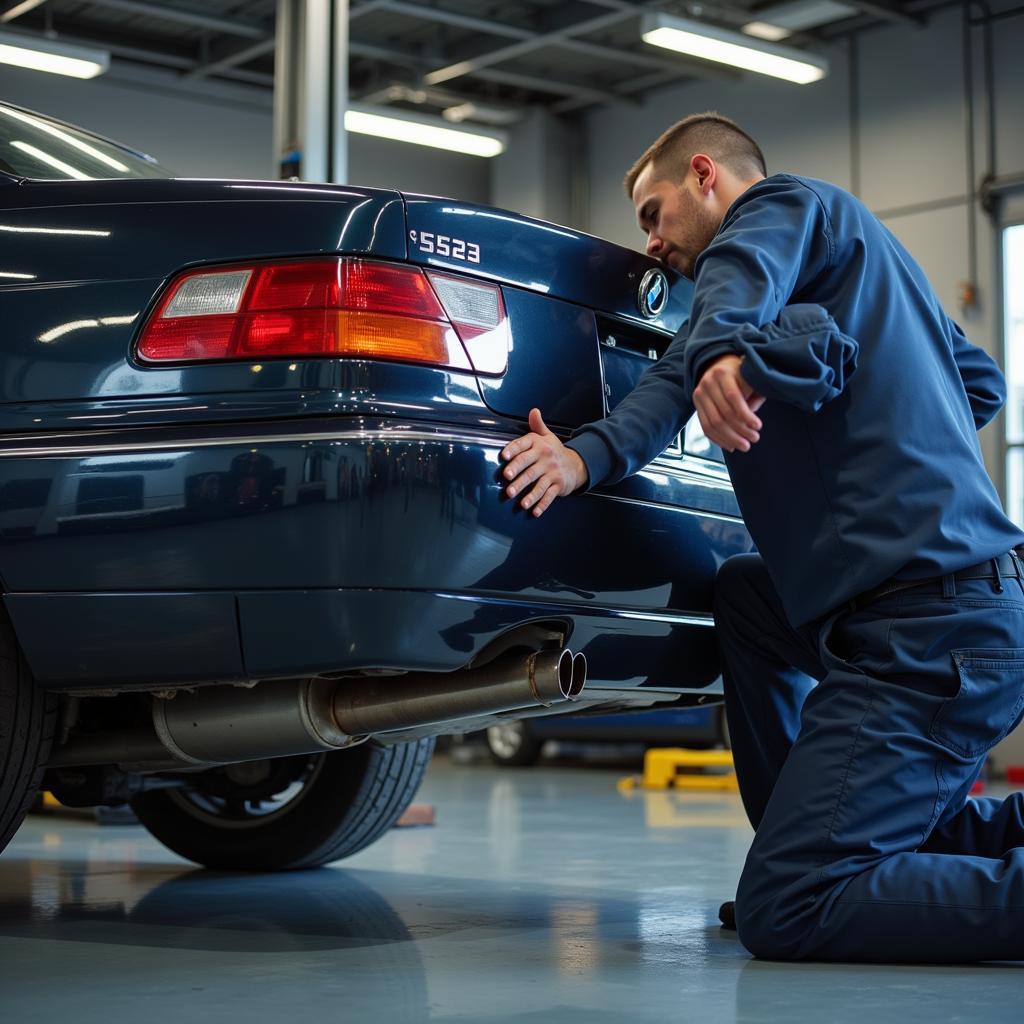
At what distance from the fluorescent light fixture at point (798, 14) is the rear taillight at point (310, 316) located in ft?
30.6

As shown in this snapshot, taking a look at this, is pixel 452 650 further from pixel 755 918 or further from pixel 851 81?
pixel 851 81

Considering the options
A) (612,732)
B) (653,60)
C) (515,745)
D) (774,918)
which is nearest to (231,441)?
(774,918)

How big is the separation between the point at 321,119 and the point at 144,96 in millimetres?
6185

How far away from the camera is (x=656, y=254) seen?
9.80 feet

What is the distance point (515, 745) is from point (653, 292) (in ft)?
24.8

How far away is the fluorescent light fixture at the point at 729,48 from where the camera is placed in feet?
33.3

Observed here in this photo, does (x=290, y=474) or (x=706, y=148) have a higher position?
(x=706, y=148)

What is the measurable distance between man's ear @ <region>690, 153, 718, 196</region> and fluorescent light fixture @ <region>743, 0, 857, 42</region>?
8.64 metres

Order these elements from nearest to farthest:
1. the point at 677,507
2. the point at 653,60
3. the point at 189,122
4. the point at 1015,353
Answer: the point at 677,507 < the point at 1015,353 < the point at 653,60 < the point at 189,122

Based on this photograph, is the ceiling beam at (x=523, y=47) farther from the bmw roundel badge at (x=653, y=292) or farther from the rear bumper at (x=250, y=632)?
the rear bumper at (x=250, y=632)

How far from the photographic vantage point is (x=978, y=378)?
2.96m

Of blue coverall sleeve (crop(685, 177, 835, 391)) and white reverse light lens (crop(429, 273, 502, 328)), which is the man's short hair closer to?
blue coverall sleeve (crop(685, 177, 835, 391))

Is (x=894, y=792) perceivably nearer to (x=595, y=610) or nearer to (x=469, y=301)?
(x=595, y=610)

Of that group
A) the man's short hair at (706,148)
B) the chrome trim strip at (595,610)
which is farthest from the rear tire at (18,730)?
the man's short hair at (706,148)
